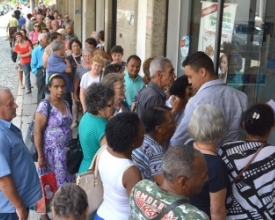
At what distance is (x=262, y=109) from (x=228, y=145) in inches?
12.7

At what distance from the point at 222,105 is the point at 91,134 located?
108cm

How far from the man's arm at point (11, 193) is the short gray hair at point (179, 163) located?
1.50 metres

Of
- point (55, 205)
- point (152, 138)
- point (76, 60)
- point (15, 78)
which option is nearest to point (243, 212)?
point (152, 138)

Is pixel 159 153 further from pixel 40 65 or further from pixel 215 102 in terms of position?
pixel 40 65

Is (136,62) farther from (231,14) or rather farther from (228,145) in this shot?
(228,145)

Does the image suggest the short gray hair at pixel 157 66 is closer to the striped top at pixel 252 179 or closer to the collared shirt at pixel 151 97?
A: the collared shirt at pixel 151 97

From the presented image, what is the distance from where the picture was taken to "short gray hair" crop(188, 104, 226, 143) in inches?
117

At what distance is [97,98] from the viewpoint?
3.96 m

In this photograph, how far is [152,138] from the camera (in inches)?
135

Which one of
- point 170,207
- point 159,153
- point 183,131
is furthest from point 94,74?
point 170,207

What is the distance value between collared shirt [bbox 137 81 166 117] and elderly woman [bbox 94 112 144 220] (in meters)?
1.54

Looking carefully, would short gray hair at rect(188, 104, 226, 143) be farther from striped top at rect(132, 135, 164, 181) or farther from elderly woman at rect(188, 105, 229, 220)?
striped top at rect(132, 135, 164, 181)

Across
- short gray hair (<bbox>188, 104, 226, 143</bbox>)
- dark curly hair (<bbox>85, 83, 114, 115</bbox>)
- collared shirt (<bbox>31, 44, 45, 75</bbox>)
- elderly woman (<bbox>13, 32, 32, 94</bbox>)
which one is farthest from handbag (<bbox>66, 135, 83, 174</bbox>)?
elderly woman (<bbox>13, 32, 32, 94</bbox>)

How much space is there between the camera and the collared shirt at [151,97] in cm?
465
